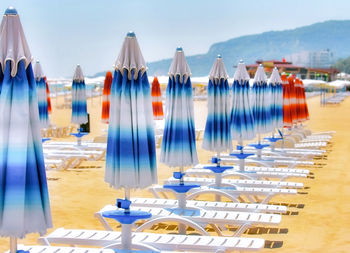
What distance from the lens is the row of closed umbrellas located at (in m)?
3.57

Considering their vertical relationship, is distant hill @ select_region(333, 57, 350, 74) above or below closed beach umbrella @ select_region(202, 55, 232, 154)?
above

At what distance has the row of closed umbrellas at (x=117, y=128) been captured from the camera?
357 centimetres

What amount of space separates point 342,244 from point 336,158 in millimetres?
7787

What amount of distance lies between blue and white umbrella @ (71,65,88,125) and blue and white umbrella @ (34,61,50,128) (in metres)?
1.13

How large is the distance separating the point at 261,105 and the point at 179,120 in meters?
4.58

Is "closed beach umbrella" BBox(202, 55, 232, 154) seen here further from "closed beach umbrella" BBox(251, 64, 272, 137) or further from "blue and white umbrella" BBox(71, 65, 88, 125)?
"blue and white umbrella" BBox(71, 65, 88, 125)

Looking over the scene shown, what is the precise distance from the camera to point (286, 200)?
899cm

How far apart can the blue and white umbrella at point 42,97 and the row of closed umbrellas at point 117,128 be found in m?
4.73

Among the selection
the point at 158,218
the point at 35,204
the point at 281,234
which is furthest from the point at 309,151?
the point at 35,204

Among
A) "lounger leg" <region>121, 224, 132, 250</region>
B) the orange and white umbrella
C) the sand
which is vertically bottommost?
the sand

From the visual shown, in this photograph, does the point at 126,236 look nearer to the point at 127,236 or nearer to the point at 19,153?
the point at 127,236

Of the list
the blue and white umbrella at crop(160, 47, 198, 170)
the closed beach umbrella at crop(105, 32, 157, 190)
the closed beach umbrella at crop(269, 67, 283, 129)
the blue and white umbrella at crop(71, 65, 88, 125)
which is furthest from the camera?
the blue and white umbrella at crop(71, 65, 88, 125)

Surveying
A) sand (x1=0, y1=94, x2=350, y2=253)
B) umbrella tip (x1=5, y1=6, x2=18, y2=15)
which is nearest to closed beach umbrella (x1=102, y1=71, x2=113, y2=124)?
sand (x1=0, y1=94, x2=350, y2=253)

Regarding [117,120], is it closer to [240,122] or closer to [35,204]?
[35,204]
